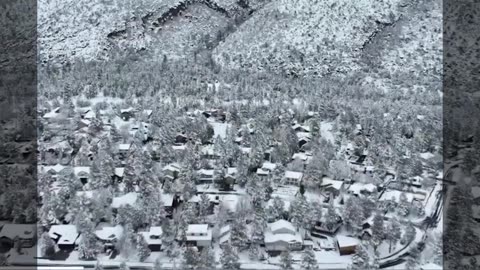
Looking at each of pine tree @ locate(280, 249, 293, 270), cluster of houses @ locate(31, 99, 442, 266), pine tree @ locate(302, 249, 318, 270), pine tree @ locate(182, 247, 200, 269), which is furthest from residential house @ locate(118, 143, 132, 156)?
pine tree @ locate(302, 249, 318, 270)

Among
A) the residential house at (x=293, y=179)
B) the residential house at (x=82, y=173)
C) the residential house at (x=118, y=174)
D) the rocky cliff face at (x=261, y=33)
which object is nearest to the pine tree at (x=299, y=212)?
the residential house at (x=293, y=179)

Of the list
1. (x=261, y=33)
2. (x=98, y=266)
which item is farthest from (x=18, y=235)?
(x=261, y=33)

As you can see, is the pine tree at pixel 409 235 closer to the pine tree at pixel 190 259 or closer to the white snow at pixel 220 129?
the pine tree at pixel 190 259

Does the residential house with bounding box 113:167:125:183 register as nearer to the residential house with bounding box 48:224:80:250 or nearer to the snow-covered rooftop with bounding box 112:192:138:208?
the snow-covered rooftop with bounding box 112:192:138:208

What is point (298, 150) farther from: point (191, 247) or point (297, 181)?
point (191, 247)

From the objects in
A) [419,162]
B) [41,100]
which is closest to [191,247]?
[419,162]
